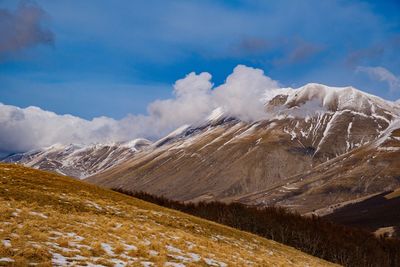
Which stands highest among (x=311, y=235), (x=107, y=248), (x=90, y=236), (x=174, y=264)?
(x=90, y=236)

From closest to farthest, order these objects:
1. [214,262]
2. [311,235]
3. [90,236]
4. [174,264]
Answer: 1. [174,264]
2. [90,236]
3. [214,262]
4. [311,235]

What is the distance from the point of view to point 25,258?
17.4 metres

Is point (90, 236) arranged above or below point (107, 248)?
above

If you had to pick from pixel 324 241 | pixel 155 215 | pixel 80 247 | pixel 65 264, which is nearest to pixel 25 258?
pixel 65 264

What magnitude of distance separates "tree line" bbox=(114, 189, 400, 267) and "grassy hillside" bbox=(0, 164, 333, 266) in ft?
321

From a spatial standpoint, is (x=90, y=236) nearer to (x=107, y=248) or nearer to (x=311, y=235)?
(x=107, y=248)

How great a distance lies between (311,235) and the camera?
15612 cm

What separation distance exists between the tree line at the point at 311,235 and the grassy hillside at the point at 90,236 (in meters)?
97.8

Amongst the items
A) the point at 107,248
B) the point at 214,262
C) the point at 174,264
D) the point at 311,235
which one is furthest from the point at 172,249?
the point at 311,235

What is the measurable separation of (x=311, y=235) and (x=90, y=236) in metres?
144

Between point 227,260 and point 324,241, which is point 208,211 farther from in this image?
point 227,260

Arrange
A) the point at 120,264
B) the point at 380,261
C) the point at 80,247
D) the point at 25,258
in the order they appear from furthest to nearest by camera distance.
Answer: the point at 380,261 → the point at 80,247 → the point at 120,264 → the point at 25,258

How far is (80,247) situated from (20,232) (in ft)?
10.3

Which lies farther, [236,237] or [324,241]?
[324,241]
